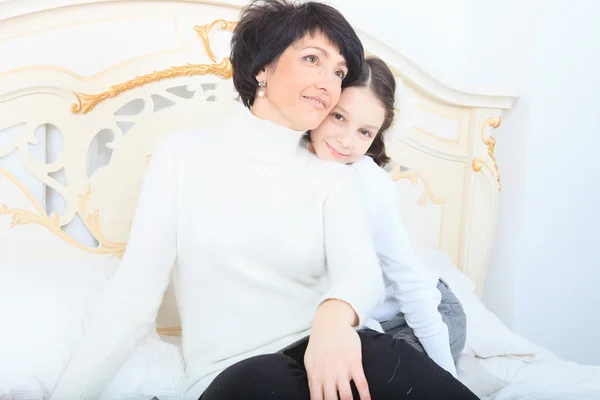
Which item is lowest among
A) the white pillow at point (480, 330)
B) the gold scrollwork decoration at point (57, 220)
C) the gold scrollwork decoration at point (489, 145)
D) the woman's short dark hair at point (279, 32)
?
the white pillow at point (480, 330)

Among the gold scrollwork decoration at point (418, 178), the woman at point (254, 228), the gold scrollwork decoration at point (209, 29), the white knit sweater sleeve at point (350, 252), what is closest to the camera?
the white knit sweater sleeve at point (350, 252)

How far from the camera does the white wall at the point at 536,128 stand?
8.21 feet

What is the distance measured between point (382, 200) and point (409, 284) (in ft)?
0.64

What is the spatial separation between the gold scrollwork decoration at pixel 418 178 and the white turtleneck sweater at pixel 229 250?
36.8 inches

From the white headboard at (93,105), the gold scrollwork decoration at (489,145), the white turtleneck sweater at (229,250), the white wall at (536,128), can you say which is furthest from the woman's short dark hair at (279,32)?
the white wall at (536,128)

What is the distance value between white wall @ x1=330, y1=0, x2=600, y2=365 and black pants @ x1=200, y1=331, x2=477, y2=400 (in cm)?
167

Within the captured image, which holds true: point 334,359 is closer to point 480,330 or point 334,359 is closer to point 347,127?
point 347,127

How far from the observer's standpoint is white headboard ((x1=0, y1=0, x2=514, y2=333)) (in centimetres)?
181

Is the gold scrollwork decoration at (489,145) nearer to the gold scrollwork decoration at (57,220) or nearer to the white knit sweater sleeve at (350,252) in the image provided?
the white knit sweater sleeve at (350,252)

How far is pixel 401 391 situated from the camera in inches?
37.1

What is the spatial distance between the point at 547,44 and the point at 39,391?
2.16 meters

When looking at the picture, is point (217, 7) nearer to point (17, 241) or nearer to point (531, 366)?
point (17, 241)

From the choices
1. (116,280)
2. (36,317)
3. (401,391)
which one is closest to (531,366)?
(401,391)

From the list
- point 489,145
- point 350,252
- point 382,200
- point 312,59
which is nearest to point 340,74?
point 312,59
